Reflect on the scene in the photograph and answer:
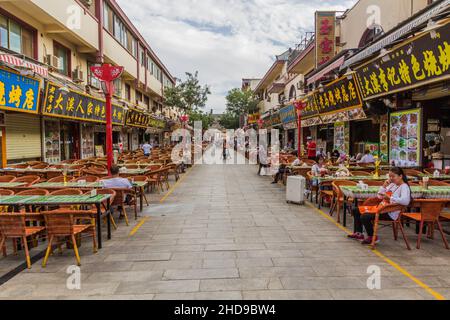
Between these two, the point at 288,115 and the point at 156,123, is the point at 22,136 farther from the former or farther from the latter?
the point at 156,123

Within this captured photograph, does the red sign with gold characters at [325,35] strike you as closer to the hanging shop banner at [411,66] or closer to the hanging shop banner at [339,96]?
the hanging shop banner at [339,96]

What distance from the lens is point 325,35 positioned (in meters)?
17.2

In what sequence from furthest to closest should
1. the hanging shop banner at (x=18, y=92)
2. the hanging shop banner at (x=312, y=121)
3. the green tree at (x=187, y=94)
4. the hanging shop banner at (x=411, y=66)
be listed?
the green tree at (x=187, y=94)
the hanging shop banner at (x=312, y=121)
the hanging shop banner at (x=18, y=92)
the hanging shop banner at (x=411, y=66)

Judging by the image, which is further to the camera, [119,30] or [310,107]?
[119,30]

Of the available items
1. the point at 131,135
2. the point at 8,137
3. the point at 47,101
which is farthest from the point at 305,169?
the point at 131,135

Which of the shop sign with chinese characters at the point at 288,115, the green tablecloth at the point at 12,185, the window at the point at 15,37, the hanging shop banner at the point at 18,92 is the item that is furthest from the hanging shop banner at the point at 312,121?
the green tablecloth at the point at 12,185

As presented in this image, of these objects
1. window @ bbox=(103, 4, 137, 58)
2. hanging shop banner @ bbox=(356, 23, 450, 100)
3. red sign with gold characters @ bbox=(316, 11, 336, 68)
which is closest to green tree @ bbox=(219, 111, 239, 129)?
window @ bbox=(103, 4, 137, 58)

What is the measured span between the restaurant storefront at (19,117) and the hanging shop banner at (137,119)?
8.84 metres

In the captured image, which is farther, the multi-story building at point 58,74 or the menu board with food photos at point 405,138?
the menu board with food photos at point 405,138

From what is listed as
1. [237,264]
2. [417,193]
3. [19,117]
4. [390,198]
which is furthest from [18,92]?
[417,193]

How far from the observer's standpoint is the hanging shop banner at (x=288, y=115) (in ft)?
75.7

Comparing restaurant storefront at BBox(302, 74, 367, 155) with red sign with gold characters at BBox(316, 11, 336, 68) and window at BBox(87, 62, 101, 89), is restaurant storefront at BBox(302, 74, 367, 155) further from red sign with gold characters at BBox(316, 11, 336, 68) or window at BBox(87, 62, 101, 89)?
window at BBox(87, 62, 101, 89)

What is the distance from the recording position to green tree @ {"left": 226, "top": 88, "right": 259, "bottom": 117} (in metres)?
50.9

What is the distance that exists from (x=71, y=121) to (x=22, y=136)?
14.8 feet
